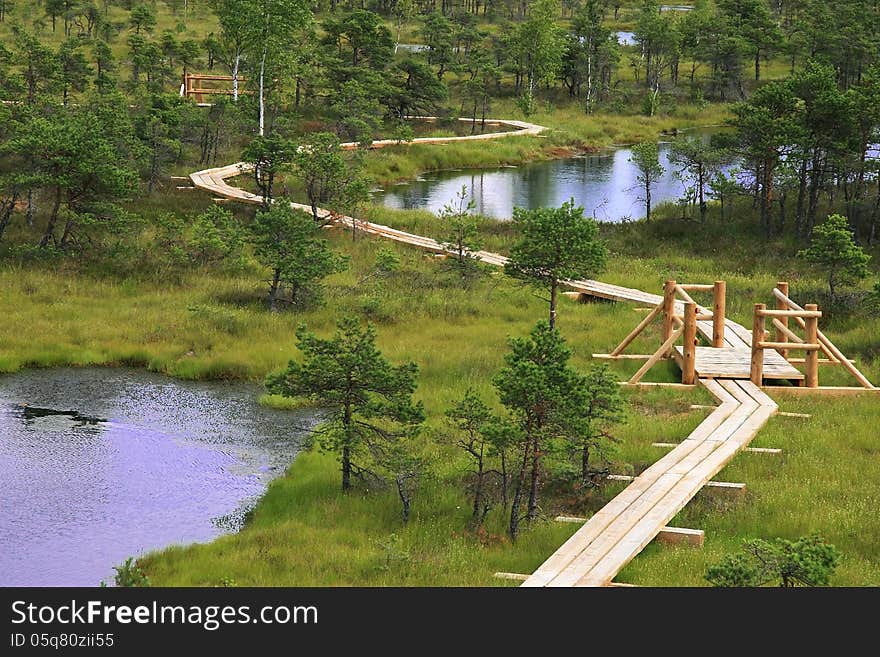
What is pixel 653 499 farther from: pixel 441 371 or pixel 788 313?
pixel 441 371

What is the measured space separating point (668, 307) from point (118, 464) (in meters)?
13.2

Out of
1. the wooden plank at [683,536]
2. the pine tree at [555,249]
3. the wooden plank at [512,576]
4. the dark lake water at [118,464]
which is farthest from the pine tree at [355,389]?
the pine tree at [555,249]

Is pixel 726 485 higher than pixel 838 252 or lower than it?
lower

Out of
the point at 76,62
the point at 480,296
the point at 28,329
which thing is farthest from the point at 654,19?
the point at 28,329

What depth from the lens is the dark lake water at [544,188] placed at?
52.9m

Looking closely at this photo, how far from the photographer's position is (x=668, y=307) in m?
27.4

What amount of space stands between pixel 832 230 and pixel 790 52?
61.3 meters

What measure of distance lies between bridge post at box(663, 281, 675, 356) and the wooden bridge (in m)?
0.02

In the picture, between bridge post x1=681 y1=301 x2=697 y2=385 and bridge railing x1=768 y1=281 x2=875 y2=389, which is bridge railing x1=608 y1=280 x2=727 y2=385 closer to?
bridge post x1=681 y1=301 x2=697 y2=385

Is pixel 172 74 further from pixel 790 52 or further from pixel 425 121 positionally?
pixel 790 52

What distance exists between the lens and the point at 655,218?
44844 mm

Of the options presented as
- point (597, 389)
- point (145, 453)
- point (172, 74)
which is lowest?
point (145, 453)

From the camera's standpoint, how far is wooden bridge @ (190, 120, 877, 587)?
50.3ft

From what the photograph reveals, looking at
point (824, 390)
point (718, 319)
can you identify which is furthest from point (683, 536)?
point (718, 319)
